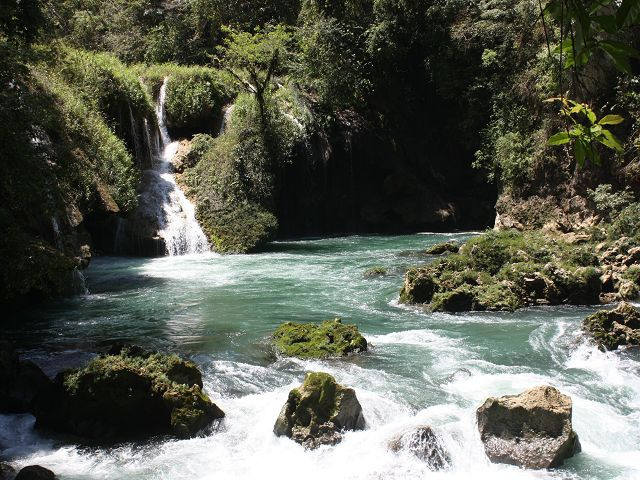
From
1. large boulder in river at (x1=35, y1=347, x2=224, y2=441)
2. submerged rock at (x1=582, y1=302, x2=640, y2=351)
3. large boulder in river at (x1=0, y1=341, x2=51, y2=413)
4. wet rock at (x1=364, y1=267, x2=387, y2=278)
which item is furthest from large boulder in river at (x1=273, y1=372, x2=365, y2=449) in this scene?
wet rock at (x1=364, y1=267, x2=387, y2=278)

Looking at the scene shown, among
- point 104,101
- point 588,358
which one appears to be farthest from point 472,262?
point 104,101

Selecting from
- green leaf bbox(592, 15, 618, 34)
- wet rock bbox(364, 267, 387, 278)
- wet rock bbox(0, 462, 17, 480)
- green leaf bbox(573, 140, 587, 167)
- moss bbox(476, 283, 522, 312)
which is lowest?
wet rock bbox(0, 462, 17, 480)

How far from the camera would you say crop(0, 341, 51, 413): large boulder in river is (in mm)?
7582

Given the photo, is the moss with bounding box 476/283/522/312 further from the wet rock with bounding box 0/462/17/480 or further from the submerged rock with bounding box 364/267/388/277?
the wet rock with bounding box 0/462/17/480

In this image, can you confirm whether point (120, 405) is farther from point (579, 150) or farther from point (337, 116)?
point (337, 116)

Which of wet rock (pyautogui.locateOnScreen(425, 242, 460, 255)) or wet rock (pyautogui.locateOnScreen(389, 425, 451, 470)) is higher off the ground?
wet rock (pyautogui.locateOnScreen(425, 242, 460, 255))

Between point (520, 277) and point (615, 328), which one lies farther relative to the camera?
point (520, 277)

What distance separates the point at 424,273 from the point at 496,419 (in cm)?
650

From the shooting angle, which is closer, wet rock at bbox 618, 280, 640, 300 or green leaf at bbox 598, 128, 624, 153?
green leaf at bbox 598, 128, 624, 153

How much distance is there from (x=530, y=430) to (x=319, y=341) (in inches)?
150

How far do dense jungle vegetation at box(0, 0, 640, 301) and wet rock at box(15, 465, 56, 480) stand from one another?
840 centimetres

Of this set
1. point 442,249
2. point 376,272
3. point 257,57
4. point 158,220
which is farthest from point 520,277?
point 257,57

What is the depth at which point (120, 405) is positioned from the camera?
720 centimetres

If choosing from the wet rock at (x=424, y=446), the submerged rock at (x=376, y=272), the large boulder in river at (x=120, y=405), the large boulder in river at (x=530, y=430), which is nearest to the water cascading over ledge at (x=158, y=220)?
the submerged rock at (x=376, y=272)
